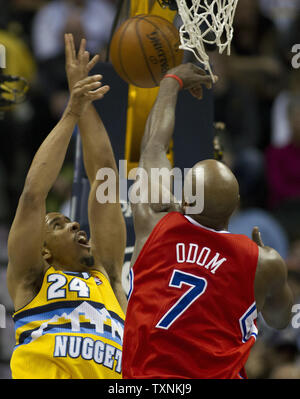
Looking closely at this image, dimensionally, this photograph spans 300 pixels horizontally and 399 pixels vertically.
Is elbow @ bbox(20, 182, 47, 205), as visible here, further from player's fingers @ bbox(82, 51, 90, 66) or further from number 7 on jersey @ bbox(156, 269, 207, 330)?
number 7 on jersey @ bbox(156, 269, 207, 330)

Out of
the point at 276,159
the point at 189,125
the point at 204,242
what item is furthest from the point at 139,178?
the point at 276,159

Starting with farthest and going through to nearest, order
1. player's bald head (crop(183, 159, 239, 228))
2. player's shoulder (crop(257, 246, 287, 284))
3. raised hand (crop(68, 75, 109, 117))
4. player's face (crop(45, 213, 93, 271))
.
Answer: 1. player's face (crop(45, 213, 93, 271))
2. raised hand (crop(68, 75, 109, 117))
3. player's shoulder (crop(257, 246, 287, 284))
4. player's bald head (crop(183, 159, 239, 228))

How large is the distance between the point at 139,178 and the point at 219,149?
1907mm

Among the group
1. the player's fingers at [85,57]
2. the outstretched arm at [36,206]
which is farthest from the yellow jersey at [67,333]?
the player's fingers at [85,57]

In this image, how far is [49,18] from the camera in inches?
360

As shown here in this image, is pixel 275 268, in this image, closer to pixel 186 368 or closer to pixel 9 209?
pixel 186 368

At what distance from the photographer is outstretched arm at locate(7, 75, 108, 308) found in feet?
14.1

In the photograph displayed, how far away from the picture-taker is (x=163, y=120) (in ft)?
13.6

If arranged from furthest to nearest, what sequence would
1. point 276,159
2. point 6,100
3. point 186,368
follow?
point 276,159
point 6,100
point 186,368

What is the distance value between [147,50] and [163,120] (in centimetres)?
70

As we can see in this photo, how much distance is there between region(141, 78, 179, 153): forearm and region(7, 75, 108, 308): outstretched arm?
14.5 inches

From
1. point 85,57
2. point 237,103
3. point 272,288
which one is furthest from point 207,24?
point 237,103

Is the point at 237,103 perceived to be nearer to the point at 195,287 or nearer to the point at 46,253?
the point at 46,253

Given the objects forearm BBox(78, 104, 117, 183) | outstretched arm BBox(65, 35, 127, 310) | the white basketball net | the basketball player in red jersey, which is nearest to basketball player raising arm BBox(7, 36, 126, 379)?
outstretched arm BBox(65, 35, 127, 310)
